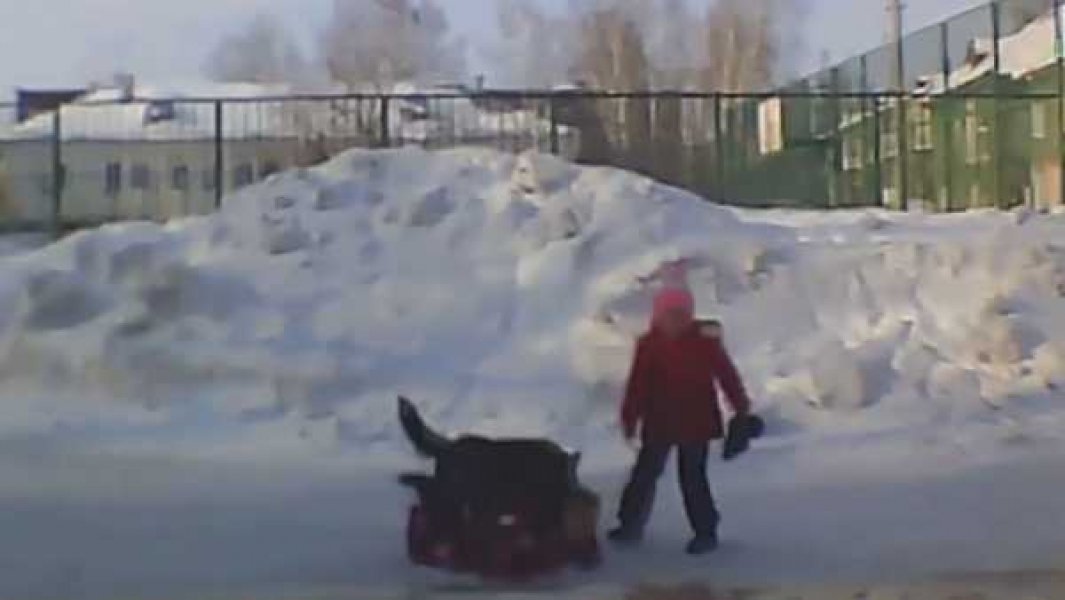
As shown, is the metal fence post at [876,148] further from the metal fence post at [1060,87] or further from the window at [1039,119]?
the window at [1039,119]

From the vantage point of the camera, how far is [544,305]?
71.7 feet

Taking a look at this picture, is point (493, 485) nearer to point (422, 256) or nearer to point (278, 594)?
point (278, 594)

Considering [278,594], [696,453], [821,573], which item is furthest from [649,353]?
[278,594]

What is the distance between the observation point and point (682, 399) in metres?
12.5

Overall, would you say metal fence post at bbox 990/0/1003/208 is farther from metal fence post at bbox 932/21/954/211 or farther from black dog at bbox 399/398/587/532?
black dog at bbox 399/398/587/532

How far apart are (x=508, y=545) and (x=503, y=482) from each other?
33 centimetres

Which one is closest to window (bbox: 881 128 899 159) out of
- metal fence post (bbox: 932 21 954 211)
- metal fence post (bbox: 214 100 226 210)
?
metal fence post (bbox: 932 21 954 211)

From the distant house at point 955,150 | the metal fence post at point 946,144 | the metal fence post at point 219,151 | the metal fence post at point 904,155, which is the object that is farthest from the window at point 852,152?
the metal fence post at point 219,151

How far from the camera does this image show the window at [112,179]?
36.7 m

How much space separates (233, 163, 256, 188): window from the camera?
33237 mm

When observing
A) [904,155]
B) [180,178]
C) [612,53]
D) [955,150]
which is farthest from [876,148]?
[612,53]

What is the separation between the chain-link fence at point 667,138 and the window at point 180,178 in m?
0.05

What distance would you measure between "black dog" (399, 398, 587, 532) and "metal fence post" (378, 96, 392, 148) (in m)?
20.8

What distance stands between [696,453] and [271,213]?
12450mm
